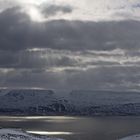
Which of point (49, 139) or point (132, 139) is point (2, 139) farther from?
point (132, 139)

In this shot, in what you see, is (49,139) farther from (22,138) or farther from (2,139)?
(2,139)

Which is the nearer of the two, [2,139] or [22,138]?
[2,139]

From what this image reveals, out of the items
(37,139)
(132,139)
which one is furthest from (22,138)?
(132,139)

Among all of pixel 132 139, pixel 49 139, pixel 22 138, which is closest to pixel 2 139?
pixel 22 138

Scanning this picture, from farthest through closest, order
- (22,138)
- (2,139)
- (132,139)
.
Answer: (132,139)
(22,138)
(2,139)

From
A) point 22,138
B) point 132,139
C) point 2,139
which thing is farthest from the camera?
point 132,139

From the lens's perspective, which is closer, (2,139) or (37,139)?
(2,139)

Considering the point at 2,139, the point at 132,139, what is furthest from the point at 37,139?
the point at 132,139

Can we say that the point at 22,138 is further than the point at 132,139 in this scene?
No
